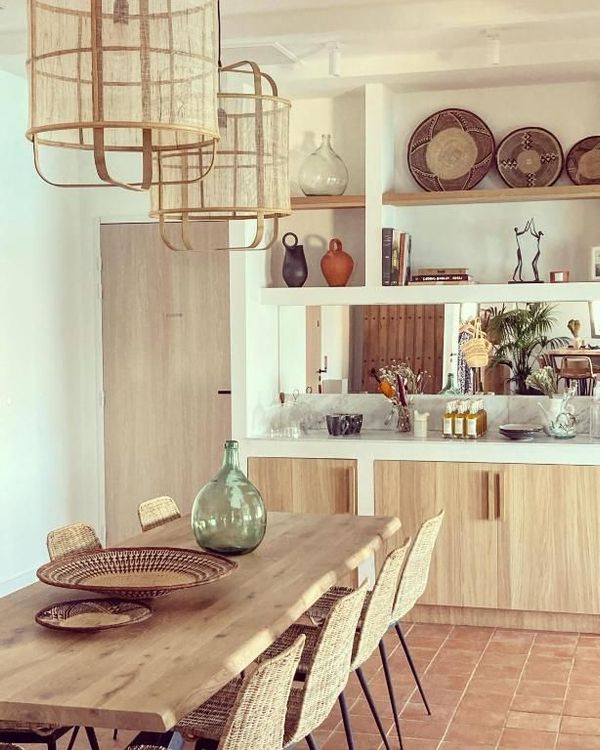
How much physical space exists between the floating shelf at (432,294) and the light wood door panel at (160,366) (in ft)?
2.87

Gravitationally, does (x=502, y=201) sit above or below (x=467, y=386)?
above

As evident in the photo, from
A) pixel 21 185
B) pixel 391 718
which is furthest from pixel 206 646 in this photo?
pixel 21 185

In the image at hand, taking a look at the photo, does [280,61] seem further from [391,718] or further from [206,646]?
[206,646]

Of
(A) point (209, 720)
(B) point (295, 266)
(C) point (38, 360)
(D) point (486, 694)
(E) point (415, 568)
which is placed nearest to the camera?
(A) point (209, 720)

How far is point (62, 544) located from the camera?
12.6 ft

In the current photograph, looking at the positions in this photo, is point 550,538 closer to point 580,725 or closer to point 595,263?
point 580,725

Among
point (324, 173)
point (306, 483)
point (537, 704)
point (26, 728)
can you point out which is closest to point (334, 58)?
point (324, 173)

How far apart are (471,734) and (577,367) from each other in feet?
7.73

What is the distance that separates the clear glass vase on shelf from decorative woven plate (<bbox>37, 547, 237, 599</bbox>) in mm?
2963

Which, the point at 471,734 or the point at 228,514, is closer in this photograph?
the point at 228,514

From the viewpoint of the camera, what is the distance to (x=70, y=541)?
3885mm

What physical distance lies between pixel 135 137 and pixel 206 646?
4.66ft

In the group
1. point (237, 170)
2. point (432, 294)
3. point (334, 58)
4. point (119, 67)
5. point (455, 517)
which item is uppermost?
point (334, 58)

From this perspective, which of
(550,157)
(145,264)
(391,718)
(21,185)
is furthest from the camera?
(145,264)
